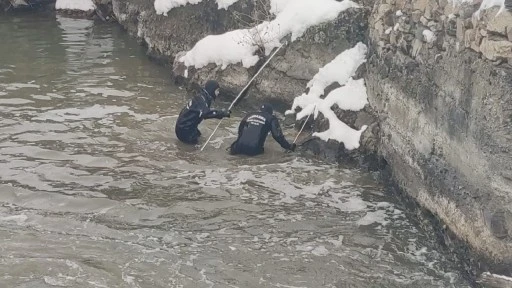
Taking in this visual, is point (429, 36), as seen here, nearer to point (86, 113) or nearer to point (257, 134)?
point (257, 134)

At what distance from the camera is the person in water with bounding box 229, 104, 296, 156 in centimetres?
1065

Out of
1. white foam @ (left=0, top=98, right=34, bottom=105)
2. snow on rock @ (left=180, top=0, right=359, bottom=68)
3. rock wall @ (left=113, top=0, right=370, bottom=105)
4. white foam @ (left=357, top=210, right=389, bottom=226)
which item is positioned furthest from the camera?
white foam @ (left=0, top=98, right=34, bottom=105)

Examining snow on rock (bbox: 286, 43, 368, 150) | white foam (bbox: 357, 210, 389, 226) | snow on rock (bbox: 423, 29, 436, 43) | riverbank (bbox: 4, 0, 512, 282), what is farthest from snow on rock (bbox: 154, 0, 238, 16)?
white foam (bbox: 357, 210, 389, 226)

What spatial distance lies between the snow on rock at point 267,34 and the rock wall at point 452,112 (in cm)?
214

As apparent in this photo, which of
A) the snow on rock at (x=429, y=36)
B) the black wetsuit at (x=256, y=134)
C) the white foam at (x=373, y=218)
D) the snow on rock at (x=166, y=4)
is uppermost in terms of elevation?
the snow on rock at (x=429, y=36)

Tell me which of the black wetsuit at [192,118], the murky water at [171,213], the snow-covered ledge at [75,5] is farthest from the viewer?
the snow-covered ledge at [75,5]

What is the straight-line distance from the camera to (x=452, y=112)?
7676mm

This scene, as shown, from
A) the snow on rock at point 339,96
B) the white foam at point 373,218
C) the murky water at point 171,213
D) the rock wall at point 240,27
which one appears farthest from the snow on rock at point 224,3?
the white foam at point 373,218

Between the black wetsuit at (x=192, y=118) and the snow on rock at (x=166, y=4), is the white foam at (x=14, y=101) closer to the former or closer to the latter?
the black wetsuit at (x=192, y=118)

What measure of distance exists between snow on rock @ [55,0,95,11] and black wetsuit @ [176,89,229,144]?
13810 mm

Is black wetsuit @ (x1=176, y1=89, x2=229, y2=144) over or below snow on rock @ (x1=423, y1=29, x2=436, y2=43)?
below

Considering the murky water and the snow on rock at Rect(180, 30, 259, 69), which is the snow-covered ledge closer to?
the snow on rock at Rect(180, 30, 259, 69)

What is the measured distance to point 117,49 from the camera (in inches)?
742

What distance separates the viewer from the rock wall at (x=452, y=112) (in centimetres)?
654
